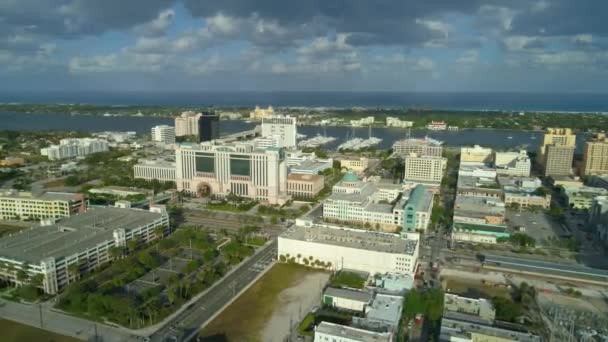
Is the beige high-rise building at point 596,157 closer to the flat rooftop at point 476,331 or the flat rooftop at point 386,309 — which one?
the flat rooftop at point 476,331

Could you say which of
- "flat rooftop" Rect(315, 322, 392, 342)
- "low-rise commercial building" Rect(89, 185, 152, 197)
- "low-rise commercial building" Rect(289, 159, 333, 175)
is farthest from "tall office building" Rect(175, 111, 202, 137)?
"flat rooftop" Rect(315, 322, 392, 342)

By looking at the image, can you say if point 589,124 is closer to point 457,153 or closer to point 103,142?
point 457,153

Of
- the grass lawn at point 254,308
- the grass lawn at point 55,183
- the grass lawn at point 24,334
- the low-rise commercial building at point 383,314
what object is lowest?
the grass lawn at point 254,308

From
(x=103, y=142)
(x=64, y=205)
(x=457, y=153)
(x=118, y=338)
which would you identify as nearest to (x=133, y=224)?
(x=64, y=205)

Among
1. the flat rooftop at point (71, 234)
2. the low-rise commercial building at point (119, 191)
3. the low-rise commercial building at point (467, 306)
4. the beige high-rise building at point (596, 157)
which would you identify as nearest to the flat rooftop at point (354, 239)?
the low-rise commercial building at point (467, 306)

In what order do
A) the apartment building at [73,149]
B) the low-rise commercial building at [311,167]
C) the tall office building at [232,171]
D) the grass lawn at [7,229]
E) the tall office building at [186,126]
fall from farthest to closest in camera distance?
1. the tall office building at [186,126]
2. the apartment building at [73,149]
3. the low-rise commercial building at [311,167]
4. the tall office building at [232,171]
5. the grass lawn at [7,229]

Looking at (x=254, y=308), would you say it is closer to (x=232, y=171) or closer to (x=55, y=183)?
(x=232, y=171)
